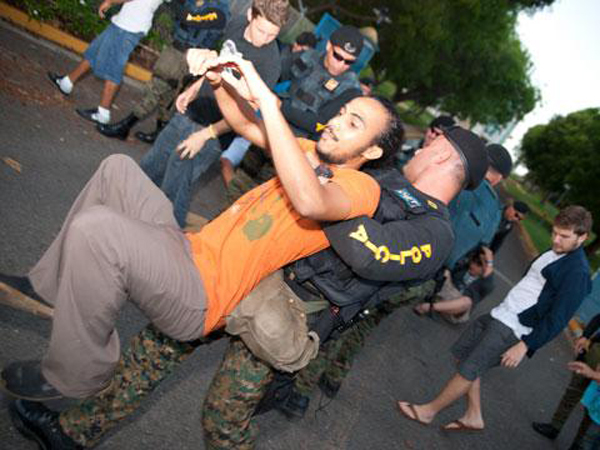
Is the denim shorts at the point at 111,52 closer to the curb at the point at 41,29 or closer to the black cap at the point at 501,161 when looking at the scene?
the curb at the point at 41,29

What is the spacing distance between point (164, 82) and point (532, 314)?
4.82 m

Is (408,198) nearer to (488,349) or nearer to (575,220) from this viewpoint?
(575,220)

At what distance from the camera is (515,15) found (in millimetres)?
22203

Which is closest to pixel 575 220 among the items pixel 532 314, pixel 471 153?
pixel 532 314

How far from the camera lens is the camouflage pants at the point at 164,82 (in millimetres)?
5559

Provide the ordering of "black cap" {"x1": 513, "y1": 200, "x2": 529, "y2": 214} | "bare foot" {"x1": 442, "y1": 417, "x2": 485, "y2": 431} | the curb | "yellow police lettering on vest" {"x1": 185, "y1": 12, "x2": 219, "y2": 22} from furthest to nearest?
1. the curb
2. "black cap" {"x1": 513, "y1": 200, "x2": 529, "y2": 214}
3. "yellow police lettering on vest" {"x1": 185, "y1": 12, "x2": 219, "y2": 22}
4. "bare foot" {"x1": 442, "y1": 417, "x2": 485, "y2": 431}

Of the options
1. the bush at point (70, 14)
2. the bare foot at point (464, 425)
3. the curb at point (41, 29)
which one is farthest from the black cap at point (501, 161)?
the curb at point (41, 29)

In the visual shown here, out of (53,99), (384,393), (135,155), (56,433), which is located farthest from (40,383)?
(53,99)

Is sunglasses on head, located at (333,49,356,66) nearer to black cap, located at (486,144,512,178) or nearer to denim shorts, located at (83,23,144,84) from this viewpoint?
black cap, located at (486,144,512,178)

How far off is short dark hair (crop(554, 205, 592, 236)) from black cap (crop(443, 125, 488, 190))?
52.9 inches

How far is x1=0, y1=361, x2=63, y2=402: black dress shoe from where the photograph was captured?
1.81 m

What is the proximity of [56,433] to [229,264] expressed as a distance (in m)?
1.14

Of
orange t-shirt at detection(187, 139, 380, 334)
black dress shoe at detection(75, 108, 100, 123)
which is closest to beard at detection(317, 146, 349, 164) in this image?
orange t-shirt at detection(187, 139, 380, 334)

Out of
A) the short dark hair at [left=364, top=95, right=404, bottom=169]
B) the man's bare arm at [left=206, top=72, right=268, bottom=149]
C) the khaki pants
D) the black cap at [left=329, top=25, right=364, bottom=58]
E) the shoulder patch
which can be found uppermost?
the black cap at [left=329, top=25, right=364, bottom=58]
